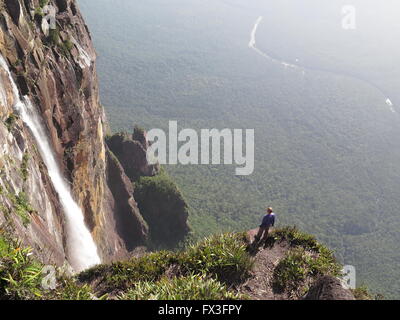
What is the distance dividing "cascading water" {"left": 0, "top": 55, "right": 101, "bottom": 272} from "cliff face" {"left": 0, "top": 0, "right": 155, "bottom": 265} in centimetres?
62

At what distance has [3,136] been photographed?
17438mm

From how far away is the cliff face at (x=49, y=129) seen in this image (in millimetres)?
17016

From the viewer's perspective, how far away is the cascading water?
72.2ft

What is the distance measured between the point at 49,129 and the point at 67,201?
16.4 feet

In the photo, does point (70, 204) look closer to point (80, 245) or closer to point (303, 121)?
point (80, 245)

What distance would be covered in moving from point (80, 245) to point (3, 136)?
487 inches

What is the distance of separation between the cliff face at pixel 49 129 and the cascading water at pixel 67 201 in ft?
2.03

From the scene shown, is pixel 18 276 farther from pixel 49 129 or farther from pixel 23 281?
pixel 49 129

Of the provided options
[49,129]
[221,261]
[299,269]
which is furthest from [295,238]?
[49,129]

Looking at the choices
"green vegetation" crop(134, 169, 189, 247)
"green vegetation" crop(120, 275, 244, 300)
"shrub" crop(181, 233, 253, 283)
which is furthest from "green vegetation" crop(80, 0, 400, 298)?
"green vegetation" crop(120, 275, 244, 300)

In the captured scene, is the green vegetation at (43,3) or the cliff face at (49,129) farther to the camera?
the green vegetation at (43,3)

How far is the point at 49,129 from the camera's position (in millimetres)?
24938

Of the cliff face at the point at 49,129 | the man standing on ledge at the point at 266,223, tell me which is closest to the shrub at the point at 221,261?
the man standing on ledge at the point at 266,223

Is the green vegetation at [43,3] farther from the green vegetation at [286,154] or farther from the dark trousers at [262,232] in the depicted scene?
the green vegetation at [286,154]
